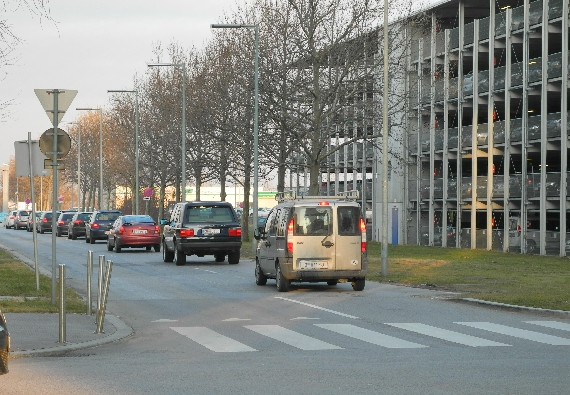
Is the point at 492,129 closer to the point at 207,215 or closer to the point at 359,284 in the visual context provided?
the point at 207,215

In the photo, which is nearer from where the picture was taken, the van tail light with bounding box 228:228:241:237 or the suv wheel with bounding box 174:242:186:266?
the suv wheel with bounding box 174:242:186:266

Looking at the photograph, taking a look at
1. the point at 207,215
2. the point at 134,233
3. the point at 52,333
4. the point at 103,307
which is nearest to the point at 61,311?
the point at 52,333

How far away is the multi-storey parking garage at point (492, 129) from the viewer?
52375mm

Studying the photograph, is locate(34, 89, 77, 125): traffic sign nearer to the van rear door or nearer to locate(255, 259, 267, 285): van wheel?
the van rear door

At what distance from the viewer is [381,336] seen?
1517 cm

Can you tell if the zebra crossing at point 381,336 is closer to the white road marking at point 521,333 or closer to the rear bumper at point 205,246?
the white road marking at point 521,333

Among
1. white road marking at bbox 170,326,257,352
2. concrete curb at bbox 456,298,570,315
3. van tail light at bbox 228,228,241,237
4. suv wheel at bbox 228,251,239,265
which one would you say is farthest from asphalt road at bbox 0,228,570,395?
suv wheel at bbox 228,251,239,265

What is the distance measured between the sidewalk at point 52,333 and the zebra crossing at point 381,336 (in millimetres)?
→ 1024

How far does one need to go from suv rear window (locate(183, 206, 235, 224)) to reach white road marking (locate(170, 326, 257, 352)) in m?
19.4

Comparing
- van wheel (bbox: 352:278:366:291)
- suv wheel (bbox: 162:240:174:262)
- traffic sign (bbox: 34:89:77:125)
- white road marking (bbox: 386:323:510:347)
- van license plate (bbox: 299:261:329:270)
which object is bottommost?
white road marking (bbox: 386:323:510:347)

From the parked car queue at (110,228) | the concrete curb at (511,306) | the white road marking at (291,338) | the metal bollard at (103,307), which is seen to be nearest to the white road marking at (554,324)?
the concrete curb at (511,306)

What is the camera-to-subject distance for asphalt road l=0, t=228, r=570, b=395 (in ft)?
34.6

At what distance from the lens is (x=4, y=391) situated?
1014 centimetres

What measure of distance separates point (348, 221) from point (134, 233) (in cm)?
2279
